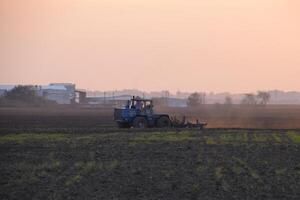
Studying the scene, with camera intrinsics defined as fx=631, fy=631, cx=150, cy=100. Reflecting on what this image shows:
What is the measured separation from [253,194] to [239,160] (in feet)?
24.8

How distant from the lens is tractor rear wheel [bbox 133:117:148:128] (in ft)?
148

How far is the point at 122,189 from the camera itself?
17.0 metres

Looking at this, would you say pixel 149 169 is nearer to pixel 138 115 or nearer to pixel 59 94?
pixel 138 115

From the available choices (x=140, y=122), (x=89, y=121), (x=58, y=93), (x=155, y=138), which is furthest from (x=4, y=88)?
(x=155, y=138)

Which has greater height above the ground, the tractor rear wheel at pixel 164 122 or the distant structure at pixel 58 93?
the distant structure at pixel 58 93

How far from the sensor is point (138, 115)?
45.3 m

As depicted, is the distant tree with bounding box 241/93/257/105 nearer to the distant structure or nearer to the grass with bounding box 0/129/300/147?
the distant structure

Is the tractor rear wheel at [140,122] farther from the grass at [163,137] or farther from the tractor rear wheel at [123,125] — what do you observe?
the grass at [163,137]

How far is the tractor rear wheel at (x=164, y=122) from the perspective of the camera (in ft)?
151

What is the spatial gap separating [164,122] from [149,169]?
2523cm

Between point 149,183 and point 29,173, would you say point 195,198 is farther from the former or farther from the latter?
point 29,173

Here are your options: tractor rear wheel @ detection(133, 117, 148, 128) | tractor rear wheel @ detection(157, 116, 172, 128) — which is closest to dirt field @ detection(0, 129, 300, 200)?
tractor rear wheel @ detection(133, 117, 148, 128)

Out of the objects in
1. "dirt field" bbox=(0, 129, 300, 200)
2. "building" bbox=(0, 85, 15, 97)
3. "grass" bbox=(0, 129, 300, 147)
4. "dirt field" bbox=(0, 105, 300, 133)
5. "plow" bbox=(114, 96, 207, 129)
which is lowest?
"dirt field" bbox=(0, 129, 300, 200)

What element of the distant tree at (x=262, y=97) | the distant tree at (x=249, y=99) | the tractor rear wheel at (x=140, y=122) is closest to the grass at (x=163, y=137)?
the tractor rear wheel at (x=140, y=122)
